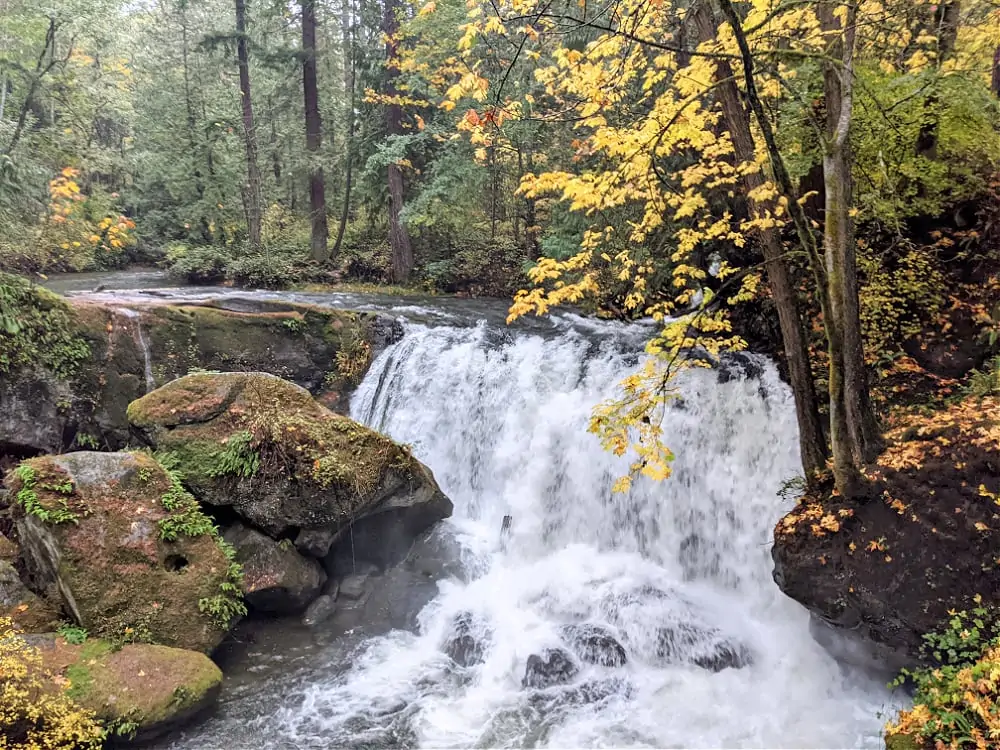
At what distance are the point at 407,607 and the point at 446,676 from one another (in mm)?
1264

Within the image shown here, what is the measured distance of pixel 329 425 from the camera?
765 cm

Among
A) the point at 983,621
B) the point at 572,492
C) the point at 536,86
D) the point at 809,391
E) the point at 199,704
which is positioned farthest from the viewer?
the point at 536,86

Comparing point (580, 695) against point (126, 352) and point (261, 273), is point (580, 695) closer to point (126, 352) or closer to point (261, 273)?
point (126, 352)

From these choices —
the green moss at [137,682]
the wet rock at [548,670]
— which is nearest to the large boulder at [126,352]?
the green moss at [137,682]

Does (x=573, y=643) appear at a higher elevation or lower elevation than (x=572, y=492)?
lower

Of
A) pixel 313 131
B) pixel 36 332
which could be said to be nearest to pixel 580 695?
pixel 36 332

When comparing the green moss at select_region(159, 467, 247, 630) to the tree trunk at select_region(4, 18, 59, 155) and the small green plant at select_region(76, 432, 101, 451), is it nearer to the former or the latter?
the small green plant at select_region(76, 432, 101, 451)

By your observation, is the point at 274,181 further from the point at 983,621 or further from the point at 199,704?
the point at 983,621

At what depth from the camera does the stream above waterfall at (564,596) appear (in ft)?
17.6

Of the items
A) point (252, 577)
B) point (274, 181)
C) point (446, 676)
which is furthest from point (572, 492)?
point (274, 181)

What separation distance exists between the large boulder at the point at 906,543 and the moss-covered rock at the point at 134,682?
545cm

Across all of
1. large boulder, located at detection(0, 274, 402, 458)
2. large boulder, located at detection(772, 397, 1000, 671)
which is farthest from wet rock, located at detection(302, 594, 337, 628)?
large boulder, located at detection(772, 397, 1000, 671)

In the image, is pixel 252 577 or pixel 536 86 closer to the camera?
pixel 252 577

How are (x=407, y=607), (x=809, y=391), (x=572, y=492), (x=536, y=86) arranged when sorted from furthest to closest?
(x=536, y=86), (x=572, y=492), (x=407, y=607), (x=809, y=391)
